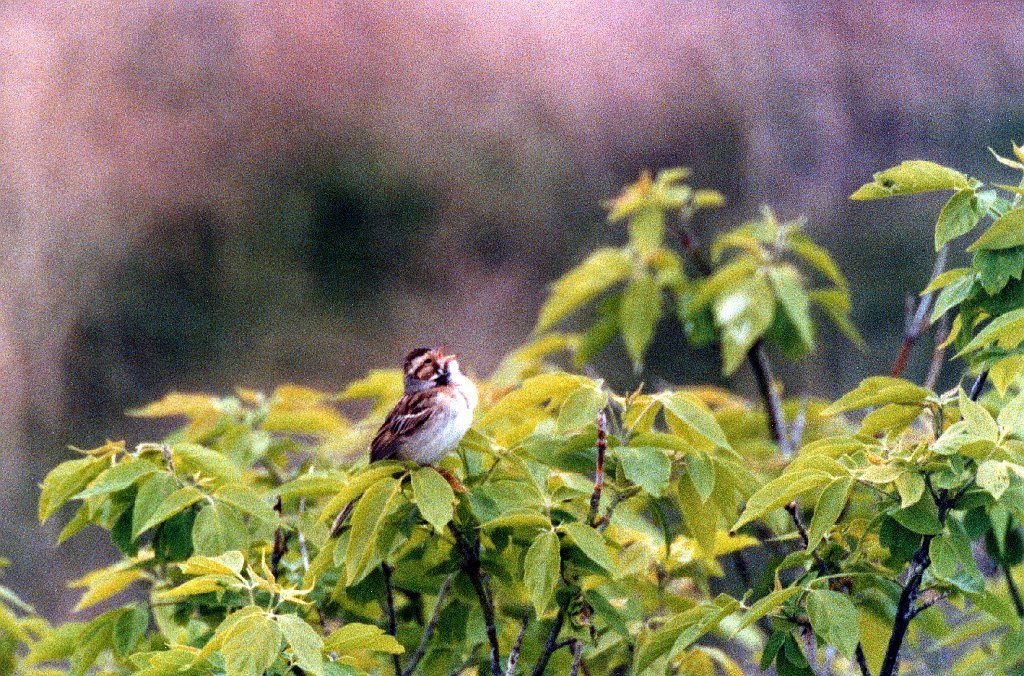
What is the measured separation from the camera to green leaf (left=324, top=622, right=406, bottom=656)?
108cm

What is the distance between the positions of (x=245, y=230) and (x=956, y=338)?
8.10 ft

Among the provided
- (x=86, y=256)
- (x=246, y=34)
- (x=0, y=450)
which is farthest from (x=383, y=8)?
(x=0, y=450)

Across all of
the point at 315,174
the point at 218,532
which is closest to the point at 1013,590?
the point at 218,532

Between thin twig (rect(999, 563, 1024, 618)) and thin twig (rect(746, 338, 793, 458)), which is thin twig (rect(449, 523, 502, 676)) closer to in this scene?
thin twig (rect(999, 563, 1024, 618))

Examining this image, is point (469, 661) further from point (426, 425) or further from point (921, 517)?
point (921, 517)

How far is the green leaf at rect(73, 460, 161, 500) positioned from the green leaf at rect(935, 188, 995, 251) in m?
0.84

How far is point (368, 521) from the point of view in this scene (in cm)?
112

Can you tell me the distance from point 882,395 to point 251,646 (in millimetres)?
619

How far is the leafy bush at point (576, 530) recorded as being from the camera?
3.50 ft

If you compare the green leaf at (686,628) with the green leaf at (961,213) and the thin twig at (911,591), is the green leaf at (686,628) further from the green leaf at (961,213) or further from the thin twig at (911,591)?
the green leaf at (961,213)

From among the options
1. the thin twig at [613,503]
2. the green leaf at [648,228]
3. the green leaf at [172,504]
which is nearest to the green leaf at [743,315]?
the green leaf at [648,228]

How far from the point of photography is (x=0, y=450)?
10.5 ft

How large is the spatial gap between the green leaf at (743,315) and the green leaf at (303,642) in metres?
1.00

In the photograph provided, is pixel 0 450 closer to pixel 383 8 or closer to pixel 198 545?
pixel 383 8
